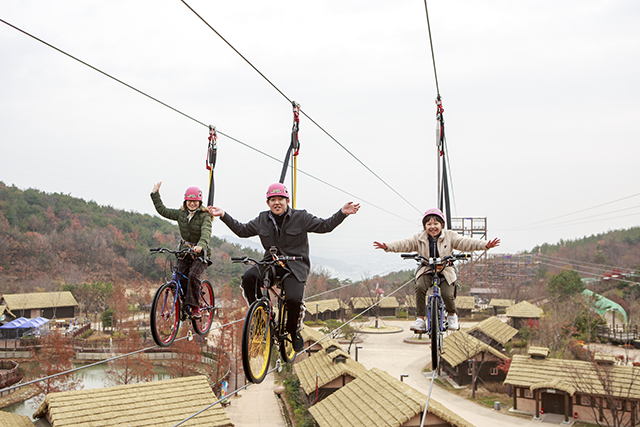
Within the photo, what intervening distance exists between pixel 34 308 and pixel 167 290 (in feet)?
162

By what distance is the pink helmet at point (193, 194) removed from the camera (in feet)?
23.7

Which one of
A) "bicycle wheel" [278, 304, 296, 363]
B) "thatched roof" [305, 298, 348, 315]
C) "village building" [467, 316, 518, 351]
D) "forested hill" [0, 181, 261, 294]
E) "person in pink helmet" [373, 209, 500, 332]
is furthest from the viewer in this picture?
"forested hill" [0, 181, 261, 294]

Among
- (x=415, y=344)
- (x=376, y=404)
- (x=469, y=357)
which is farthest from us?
(x=415, y=344)

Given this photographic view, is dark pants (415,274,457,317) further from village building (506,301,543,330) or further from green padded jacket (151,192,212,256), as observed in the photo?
village building (506,301,543,330)

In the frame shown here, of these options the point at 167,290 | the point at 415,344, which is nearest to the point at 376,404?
the point at 167,290

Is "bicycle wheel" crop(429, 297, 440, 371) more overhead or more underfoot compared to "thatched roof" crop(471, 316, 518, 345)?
more overhead

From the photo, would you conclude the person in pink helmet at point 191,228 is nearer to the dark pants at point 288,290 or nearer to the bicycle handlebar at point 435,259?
the dark pants at point 288,290

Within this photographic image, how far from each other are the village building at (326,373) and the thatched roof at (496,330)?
44.4 ft

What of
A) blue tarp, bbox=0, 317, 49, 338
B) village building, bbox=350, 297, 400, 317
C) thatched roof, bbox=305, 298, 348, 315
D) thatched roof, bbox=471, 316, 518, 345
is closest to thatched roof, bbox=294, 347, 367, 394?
thatched roof, bbox=471, 316, 518, 345

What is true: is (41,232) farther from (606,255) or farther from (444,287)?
(606,255)

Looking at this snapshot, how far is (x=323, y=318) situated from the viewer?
5766cm

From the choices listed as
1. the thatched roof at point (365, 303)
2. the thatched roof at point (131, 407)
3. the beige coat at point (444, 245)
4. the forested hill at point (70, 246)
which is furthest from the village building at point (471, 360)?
the forested hill at point (70, 246)

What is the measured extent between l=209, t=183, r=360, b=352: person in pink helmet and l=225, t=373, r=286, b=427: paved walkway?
66.7 feet

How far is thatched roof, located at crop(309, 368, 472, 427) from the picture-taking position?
57.0ft
